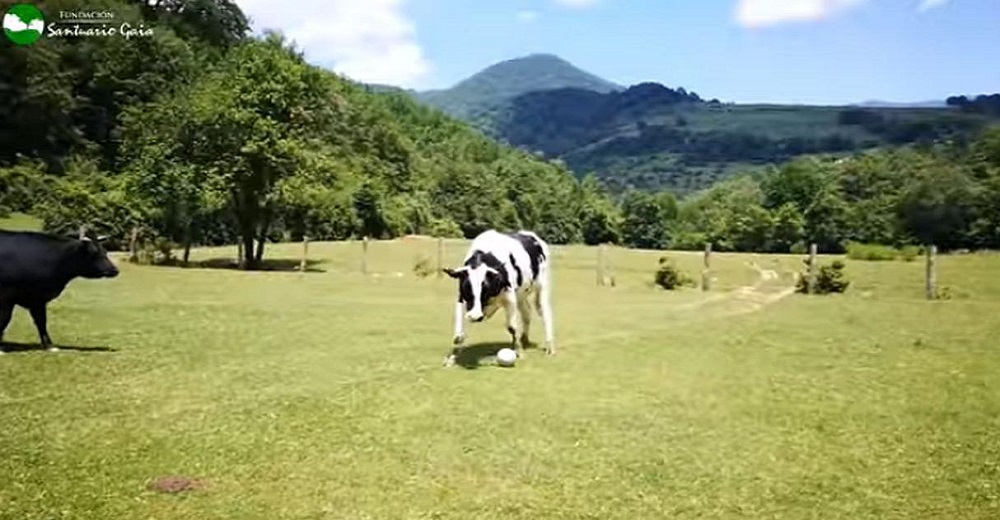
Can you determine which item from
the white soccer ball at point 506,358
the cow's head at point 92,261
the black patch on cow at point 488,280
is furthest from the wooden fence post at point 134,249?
the white soccer ball at point 506,358

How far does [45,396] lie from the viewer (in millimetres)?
13094

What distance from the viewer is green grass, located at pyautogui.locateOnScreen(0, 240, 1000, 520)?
9.16m

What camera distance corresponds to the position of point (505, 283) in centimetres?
1658

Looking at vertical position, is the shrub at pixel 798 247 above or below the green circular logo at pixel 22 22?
below

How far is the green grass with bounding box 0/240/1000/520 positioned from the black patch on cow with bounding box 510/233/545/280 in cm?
168

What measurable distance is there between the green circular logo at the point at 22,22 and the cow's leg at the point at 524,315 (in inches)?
1915

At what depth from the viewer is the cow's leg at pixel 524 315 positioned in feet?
60.1

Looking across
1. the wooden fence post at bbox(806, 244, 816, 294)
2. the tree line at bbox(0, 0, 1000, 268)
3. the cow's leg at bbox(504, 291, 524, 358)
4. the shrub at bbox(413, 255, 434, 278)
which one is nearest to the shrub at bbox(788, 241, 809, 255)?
the tree line at bbox(0, 0, 1000, 268)

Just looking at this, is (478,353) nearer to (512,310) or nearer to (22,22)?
(512,310)

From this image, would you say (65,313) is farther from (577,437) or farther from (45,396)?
(577,437)

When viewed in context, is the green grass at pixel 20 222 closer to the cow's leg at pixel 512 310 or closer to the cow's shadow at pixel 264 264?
the cow's shadow at pixel 264 264

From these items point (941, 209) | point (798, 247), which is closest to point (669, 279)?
point (941, 209)

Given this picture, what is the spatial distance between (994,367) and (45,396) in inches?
624

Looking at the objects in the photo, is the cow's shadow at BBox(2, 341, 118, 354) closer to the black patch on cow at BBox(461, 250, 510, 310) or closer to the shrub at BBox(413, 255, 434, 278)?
the black patch on cow at BBox(461, 250, 510, 310)
